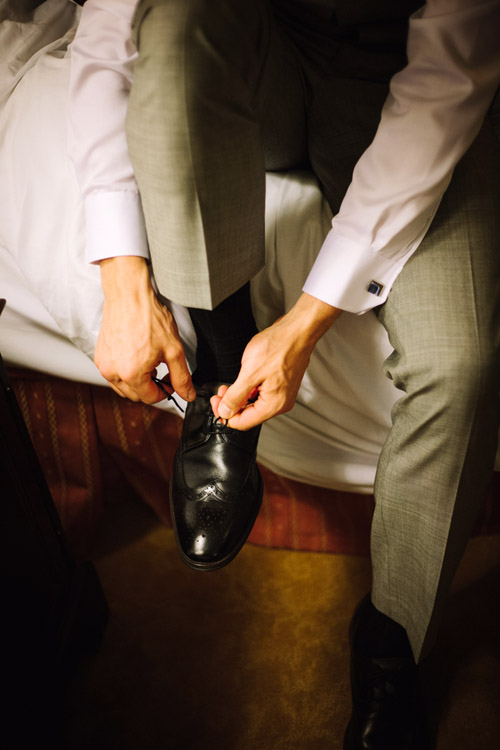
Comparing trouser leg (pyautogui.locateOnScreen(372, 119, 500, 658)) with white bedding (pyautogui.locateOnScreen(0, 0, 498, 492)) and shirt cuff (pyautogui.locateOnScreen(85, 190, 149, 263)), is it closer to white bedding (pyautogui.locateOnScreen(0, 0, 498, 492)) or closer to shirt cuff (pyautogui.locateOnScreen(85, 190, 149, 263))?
white bedding (pyautogui.locateOnScreen(0, 0, 498, 492))

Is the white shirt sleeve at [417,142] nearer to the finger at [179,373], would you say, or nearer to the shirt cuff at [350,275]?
the shirt cuff at [350,275]

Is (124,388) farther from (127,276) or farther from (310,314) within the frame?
(310,314)

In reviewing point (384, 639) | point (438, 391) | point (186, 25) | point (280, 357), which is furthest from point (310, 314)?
point (384, 639)

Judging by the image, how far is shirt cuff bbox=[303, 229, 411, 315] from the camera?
0.62 metres

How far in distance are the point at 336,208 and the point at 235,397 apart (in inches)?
11.2

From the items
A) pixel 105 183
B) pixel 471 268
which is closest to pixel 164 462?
pixel 105 183

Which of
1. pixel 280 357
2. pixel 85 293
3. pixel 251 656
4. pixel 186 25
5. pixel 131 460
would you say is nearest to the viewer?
pixel 186 25

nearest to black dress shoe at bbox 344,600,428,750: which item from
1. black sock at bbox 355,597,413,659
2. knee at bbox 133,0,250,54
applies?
black sock at bbox 355,597,413,659

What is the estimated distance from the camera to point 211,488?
2.31 ft

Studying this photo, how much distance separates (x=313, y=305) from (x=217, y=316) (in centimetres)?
Answer: 12

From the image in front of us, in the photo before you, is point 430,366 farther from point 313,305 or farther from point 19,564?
point 19,564

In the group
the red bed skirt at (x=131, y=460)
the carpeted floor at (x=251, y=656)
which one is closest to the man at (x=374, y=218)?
the carpeted floor at (x=251, y=656)

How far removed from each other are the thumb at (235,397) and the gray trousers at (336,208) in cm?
10

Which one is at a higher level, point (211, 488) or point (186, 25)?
point (186, 25)
